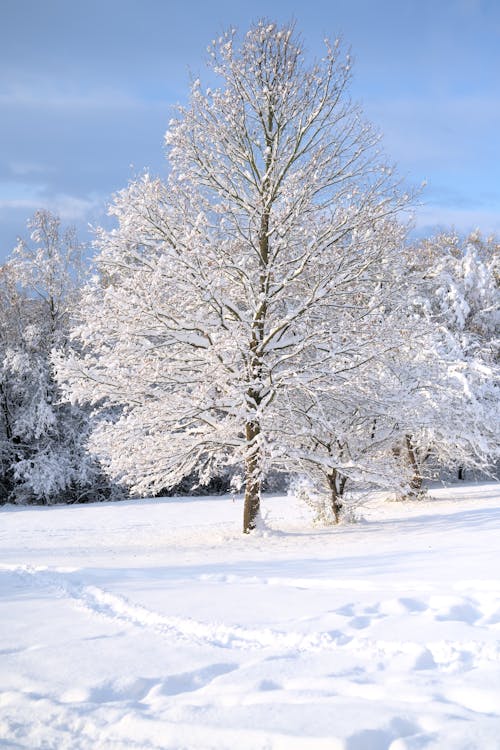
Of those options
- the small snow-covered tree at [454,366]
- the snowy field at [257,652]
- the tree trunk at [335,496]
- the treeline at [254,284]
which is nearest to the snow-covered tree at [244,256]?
the treeline at [254,284]

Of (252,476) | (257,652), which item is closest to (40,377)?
(252,476)

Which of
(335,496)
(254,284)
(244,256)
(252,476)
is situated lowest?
(335,496)

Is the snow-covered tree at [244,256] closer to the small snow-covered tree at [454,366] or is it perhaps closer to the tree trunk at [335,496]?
the small snow-covered tree at [454,366]

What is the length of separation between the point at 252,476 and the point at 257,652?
6424mm

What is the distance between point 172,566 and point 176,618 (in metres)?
2.90

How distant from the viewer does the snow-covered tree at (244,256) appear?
1009cm

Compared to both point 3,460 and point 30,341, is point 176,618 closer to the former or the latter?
point 30,341

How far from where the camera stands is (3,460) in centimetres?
2509

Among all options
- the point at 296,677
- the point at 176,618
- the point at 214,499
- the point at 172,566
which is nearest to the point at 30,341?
the point at 214,499

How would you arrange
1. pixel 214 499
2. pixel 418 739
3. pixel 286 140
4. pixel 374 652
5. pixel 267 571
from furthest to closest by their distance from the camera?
pixel 214 499, pixel 286 140, pixel 267 571, pixel 374 652, pixel 418 739

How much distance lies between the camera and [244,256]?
35.1 feet

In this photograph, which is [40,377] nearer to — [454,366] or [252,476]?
[252,476]

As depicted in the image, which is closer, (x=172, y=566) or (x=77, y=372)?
(x=172, y=566)

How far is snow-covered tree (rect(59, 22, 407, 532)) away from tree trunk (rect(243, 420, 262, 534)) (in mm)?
47
